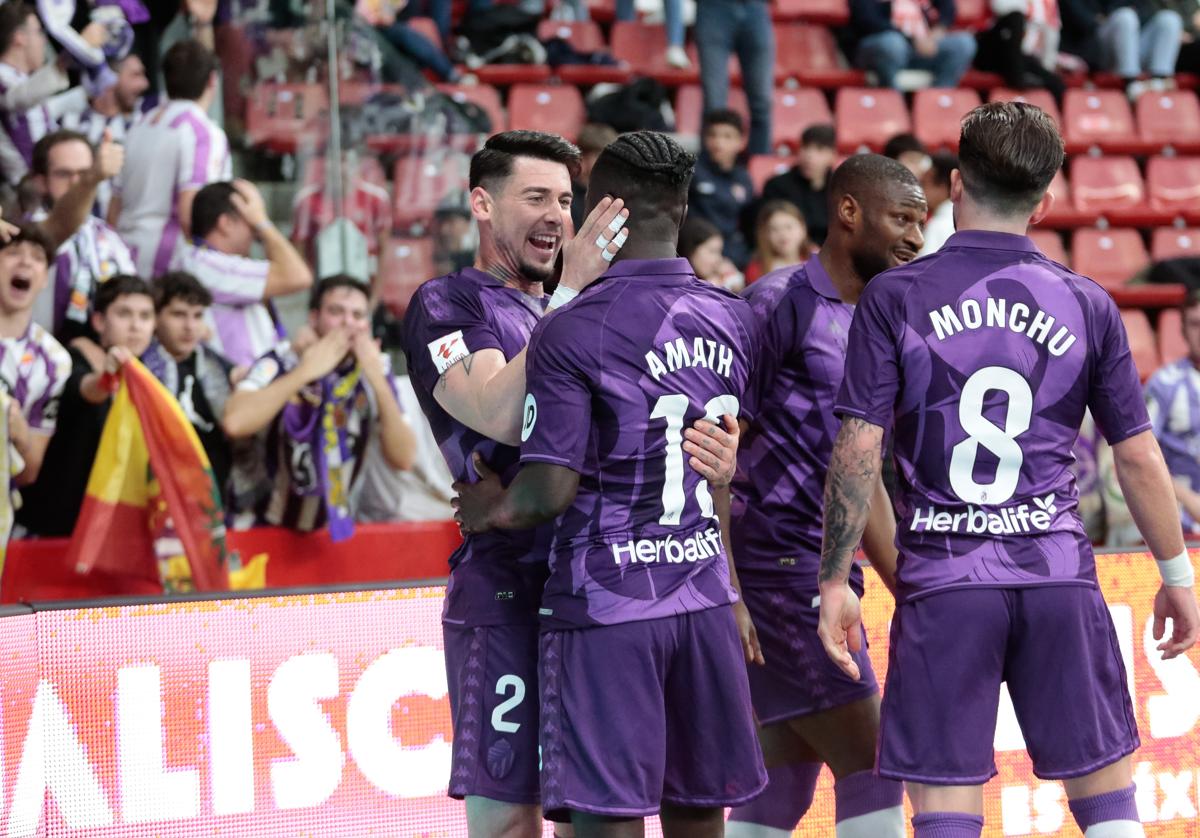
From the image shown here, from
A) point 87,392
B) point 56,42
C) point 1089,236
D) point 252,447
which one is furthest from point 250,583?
point 1089,236

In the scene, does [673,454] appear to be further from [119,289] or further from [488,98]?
[488,98]

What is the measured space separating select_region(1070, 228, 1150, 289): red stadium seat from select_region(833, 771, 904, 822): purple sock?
839 cm

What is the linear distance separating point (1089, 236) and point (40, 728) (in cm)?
951

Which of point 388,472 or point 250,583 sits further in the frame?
point 388,472

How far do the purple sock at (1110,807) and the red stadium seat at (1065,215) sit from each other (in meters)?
9.28

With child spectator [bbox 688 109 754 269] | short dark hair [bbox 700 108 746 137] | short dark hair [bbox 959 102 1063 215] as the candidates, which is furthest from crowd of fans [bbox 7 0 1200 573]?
short dark hair [bbox 959 102 1063 215]

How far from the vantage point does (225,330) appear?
24.5 feet

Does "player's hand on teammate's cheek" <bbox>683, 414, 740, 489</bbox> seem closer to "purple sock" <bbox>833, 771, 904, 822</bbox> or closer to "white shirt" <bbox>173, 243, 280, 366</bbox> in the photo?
"purple sock" <bbox>833, 771, 904, 822</bbox>

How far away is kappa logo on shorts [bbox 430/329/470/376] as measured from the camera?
3785mm

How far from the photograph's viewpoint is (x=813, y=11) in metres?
13.1

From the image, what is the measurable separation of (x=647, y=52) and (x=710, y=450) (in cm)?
927

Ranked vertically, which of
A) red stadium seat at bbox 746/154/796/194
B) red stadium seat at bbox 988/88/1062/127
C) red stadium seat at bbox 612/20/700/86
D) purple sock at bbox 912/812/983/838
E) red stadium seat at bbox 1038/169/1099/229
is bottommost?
purple sock at bbox 912/812/983/838

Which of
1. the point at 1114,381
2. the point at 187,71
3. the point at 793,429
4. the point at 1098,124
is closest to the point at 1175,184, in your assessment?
the point at 1098,124

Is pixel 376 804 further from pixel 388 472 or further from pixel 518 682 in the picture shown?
pixel 388 472
